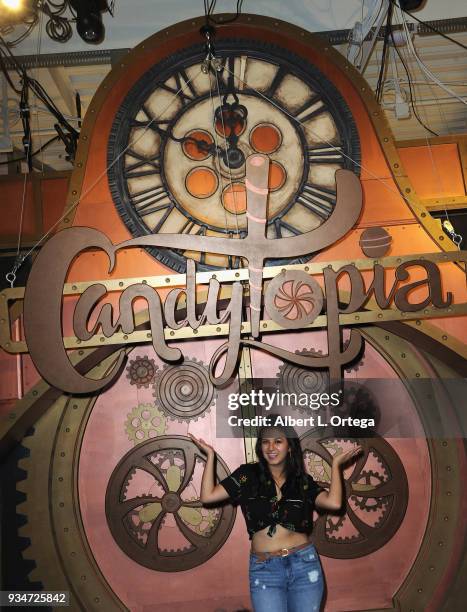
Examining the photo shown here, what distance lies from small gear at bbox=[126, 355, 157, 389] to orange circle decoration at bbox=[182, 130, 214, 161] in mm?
1204

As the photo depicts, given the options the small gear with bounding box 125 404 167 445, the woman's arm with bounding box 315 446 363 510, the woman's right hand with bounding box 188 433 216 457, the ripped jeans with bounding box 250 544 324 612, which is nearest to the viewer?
the ripped jeans with bounding box 250 544 324 612

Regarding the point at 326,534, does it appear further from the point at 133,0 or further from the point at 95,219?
the point at 133,0

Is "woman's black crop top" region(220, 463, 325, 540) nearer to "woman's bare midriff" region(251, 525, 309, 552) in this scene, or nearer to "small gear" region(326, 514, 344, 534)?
"woman's bare midriff" region(251, 525, 309, 552)

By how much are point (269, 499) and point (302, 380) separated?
2.61 feet

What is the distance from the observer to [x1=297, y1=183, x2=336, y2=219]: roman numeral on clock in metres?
3.80

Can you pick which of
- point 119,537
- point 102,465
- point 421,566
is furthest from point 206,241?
Answer: point 421,566

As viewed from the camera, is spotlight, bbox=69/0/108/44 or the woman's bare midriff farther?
spotlight, bbox=69/0/108/44

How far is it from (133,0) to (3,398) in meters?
2.58

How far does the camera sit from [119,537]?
364cm

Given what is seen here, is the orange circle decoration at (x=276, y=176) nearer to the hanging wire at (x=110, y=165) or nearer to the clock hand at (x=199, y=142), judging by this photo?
the clock hand at (x=199, y=142)

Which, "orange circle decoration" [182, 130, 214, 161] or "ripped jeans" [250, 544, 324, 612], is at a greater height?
"orange circle decoration" [182, 130, 214, 161]

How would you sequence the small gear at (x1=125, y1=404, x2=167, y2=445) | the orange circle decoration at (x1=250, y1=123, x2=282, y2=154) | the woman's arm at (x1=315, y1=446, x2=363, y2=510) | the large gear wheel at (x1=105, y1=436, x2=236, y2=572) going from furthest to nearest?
the orange circle decoration at (x1=250, y1=123, x2=282, y2=154), the small gear at (x1=125, y1=404, x2=167, y2=445), the large gear wheel at (x1=105, y1=436, x2=236, y2=572), the woman's arm at (x1=315, y1=446, x2=363, y2=510)

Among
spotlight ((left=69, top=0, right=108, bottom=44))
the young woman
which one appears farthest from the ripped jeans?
spotlight ((left=69, top=0, right=108, bottom=44))

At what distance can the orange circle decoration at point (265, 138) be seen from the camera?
151 inches
